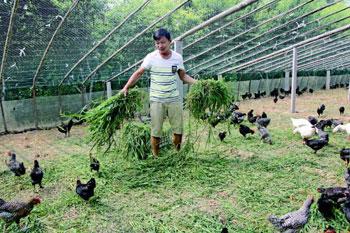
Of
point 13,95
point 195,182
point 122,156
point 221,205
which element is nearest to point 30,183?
point 122,156

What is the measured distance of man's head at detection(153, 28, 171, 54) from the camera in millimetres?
4742

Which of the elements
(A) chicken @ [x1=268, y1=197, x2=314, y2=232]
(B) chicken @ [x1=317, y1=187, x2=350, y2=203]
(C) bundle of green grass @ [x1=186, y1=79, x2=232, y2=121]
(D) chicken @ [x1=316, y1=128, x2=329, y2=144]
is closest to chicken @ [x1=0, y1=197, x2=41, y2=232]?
(A) chicken @ [x1=268, y1=197, x2=314, y2=232]

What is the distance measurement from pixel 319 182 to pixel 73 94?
768cm

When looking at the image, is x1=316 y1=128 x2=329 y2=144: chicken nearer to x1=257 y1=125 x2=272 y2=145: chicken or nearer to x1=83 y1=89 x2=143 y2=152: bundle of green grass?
x1=257 y1=125 x2=272 y2=145: chicken

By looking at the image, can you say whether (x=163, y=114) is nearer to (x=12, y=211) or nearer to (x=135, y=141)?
(x=135, y=141)

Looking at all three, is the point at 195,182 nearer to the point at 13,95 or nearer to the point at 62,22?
the point at 62,22

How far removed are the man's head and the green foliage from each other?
139 cm

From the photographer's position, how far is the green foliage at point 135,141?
5.43m

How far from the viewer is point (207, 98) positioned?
5.33m

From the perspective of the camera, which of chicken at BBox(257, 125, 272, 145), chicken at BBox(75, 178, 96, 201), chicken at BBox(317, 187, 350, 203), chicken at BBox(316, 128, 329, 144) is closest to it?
chicken at BBox(317, 187, 350, 203)

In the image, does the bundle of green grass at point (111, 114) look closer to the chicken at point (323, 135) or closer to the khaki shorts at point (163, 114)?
the khaki shorts at point (163, 114)

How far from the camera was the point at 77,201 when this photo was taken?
3.93 meters

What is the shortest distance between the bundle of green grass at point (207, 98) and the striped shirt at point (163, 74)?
15.5 inches

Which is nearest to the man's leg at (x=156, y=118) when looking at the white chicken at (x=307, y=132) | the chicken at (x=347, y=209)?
the chicken at (x=347, y=209)
